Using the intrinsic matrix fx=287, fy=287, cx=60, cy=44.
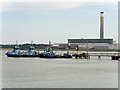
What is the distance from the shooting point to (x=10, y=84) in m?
32.4

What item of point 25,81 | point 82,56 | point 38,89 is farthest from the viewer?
point 82,56

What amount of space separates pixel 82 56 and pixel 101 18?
87.4 m

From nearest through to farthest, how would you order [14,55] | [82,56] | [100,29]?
[82,56]
[14,55]
[100,29]

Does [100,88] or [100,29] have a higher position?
[100,29]

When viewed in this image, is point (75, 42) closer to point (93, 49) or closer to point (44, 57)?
point (93, 49)

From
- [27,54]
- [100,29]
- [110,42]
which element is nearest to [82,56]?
[27,54]

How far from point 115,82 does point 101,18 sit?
14120cm

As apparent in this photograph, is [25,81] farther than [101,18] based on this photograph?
No

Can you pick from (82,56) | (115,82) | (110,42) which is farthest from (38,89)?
(110,42)

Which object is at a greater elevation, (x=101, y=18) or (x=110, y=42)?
(x=101, y=18)

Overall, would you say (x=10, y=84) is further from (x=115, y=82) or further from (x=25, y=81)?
(x=115, y=82)

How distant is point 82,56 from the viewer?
295ft

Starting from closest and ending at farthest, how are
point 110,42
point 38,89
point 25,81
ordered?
1. point 38,89
2. point 25,81
3. point 110,42

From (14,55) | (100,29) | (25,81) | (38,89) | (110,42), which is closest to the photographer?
(38,89)
